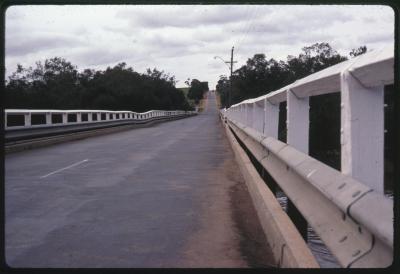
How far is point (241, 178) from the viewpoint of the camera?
10.3 meters

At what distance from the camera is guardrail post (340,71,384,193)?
3.20 metres

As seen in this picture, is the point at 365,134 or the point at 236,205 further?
the point at 236,205

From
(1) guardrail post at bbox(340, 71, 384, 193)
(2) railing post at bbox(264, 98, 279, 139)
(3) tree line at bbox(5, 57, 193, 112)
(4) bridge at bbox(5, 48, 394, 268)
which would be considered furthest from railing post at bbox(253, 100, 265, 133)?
(3) tree line at bbox(5, 57, 193, 112)

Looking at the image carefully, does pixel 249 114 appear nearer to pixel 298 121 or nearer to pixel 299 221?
pixel 298 121

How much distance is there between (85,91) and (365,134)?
3671 inches

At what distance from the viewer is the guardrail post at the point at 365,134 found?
320 centimetres

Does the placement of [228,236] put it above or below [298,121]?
below

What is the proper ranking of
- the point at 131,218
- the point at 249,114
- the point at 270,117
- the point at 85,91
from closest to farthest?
the point at 131,218
the point at 270,117
the point at 249,114
the point at 85,91

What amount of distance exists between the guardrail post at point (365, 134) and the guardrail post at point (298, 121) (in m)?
2.30

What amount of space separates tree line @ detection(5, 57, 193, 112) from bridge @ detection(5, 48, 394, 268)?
45.7 meters

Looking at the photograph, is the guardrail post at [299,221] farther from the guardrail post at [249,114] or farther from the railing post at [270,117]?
the guardrail post at [249,114]

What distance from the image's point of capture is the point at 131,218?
633cm

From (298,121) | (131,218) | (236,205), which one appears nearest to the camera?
(298,121)

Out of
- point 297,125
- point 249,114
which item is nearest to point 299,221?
point 297,125
